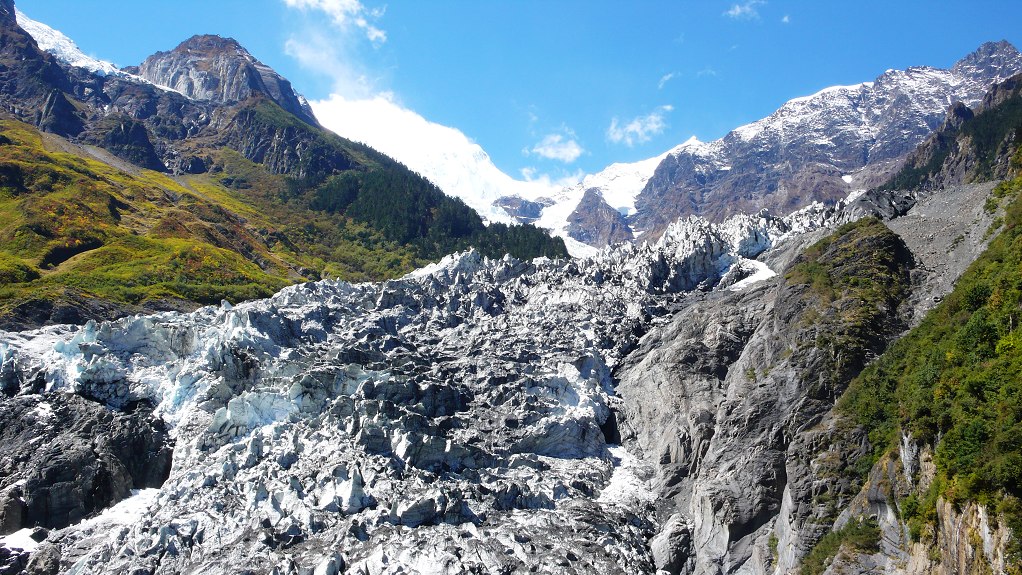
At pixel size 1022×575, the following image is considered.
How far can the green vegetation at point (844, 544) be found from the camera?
175 feet

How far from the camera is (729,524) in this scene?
219 feet

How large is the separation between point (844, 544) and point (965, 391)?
597 inches

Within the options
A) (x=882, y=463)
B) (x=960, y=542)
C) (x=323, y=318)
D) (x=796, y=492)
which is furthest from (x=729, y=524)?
(x=323, y=318)

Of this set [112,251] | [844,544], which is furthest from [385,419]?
[112,251]

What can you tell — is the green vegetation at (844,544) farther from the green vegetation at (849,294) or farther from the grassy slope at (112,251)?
the grassy slope at (112,251)

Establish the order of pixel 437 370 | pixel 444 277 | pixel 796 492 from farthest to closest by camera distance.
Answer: pixel 444 277
pixel 437 370
pixel 796 492

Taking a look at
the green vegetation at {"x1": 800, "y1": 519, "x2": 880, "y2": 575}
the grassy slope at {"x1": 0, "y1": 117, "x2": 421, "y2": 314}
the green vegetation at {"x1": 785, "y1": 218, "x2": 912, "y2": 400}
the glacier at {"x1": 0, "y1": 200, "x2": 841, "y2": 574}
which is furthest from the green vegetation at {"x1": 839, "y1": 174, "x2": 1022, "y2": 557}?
the grassy slope at {"x1": 0, "y1": 117, "x2": 421, "y2": 314}

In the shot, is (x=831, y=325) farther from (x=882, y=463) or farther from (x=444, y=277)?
(x=444, y=277)

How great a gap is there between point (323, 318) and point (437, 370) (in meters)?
23.1

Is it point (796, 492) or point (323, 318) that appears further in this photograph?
point (323, 318)

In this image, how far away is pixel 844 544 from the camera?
5497 cm

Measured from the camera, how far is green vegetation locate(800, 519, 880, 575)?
53.5m

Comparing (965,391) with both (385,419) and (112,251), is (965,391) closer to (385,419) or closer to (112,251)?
(385,419)

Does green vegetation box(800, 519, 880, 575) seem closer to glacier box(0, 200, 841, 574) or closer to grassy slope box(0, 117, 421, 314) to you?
glacier box(0, 200, 841, 574)
